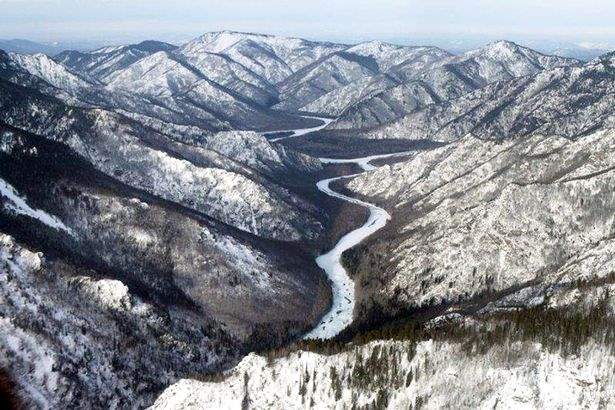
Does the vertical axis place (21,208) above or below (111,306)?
above

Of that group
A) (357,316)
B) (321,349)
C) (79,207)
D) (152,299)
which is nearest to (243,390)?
(321,349)

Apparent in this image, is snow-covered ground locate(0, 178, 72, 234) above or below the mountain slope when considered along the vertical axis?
above

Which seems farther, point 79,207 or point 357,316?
point 79,207

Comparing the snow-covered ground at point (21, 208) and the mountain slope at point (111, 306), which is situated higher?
the snow-covered ground at point (21, 208)

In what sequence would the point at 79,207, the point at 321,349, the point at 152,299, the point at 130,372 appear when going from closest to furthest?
the point at 321,349, the point at 130,372, the point at 152,299, the point at 79,207

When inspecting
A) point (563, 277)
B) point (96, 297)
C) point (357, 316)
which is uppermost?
point (563, 277)

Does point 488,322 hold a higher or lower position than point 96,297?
higher

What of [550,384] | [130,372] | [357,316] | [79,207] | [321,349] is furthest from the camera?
[79,207]

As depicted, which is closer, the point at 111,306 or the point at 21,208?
the point at 111,306

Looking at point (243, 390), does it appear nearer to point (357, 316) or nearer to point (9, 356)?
point (9, 356)

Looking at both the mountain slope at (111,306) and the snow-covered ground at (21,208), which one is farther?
the snow-covered ground at (21,208)

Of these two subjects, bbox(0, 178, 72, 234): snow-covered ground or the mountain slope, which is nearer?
the mountain slope
